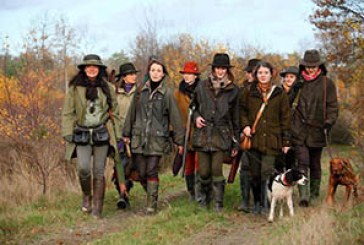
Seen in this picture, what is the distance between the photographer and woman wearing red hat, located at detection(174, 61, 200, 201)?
8.49 m

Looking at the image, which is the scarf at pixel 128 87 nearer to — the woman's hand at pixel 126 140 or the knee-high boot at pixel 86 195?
the woman's hand at pixel 126 140

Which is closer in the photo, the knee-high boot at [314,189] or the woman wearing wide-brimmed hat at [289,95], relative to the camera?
the woman wearing wide-brimmed hat at [289,95]

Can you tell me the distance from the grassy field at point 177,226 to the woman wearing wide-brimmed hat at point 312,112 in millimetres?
801

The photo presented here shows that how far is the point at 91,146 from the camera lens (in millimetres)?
7473

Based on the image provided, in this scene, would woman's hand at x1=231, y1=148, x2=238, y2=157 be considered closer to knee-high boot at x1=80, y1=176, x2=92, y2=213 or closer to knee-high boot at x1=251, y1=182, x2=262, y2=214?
knee-high boot at x1=251, y1=182, x2=262, y2=214

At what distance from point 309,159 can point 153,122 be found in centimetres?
255

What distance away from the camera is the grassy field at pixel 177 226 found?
5609mm

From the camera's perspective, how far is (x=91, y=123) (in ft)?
24.2

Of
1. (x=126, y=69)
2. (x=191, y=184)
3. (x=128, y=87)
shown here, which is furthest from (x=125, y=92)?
(x=191, y=184)

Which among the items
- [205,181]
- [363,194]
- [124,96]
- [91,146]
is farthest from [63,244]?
[363,194]

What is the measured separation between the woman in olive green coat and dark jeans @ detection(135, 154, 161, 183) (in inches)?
55.6

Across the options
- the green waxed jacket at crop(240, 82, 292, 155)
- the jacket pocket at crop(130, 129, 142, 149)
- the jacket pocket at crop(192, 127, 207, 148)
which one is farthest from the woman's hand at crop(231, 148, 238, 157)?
the jacket pocket at crop(130, 129, 142, 149)

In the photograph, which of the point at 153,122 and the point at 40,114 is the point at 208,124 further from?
the point at 40,114

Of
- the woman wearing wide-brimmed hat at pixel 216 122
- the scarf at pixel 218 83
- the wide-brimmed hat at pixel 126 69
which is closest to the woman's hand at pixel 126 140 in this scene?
the woman wearing wide-brimmed hat at pixel 216 122
